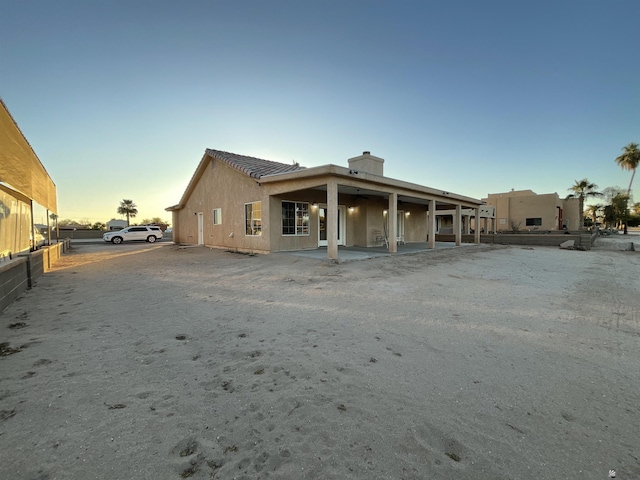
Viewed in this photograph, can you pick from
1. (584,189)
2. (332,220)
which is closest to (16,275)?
(332,220)

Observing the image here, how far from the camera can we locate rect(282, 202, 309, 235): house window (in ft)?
40.6

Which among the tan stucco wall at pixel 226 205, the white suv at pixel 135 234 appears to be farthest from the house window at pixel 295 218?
the white suv at pixel 135 234

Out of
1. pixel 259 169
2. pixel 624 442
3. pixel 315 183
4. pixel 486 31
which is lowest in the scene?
pixel 624 442

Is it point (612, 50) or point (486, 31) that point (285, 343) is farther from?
point (612, 50)

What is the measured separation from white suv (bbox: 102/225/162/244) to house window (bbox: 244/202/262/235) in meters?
17.0

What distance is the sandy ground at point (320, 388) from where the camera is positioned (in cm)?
164

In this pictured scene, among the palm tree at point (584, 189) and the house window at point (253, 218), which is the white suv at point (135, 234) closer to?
the house window at point (253, 218)

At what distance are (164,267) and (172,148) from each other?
10.6 meters

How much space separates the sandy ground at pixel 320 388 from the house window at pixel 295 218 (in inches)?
288

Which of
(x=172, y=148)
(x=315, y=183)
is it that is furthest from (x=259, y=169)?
(x=172, y=148)

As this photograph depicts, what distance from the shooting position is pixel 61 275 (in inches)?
318

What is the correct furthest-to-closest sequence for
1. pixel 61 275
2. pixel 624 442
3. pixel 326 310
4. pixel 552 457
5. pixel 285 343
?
pixel 61 275 < pixel 326 310 < pixel 285 343 < pixel 624 442 < pixel 552 457

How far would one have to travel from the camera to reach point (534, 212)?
119 ft

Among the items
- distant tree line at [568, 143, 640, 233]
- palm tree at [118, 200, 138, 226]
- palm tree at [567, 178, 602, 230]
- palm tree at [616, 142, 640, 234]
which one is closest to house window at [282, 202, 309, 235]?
distant tree line at [568, 143, 640, 233]
